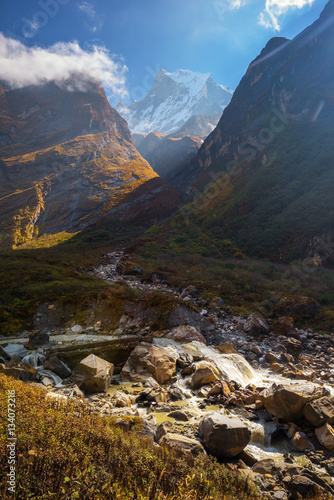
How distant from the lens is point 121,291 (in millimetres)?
20406

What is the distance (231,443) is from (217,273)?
24104mm

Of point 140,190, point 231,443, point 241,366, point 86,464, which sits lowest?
point 241,366

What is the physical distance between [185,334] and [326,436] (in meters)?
9.28

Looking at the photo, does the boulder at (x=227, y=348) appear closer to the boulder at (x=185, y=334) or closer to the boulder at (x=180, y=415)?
the boulder at (x=185, y=334)

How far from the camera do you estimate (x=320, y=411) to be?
275 inches

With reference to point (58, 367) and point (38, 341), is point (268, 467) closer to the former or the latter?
point (58, 367)

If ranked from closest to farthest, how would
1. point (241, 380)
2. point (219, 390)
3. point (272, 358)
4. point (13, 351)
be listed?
point (219, 390)
point (241, 380)
point (13, 351)
point (272, 358)

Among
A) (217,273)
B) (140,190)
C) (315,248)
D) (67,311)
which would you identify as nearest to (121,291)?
(67,311)

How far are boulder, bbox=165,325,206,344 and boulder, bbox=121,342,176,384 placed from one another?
10.6 ft

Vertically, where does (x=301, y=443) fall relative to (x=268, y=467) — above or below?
below

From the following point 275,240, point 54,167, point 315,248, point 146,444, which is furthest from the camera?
point 54,167

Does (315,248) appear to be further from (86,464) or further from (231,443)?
(86,464)

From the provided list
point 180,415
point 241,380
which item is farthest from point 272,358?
point 180,415

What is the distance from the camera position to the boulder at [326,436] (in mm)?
6395
